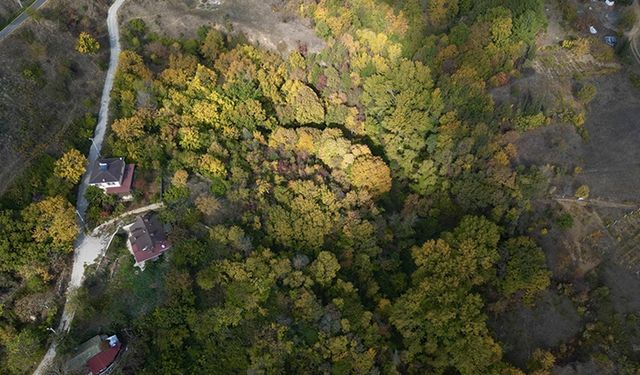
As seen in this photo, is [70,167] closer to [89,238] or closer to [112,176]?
[112,176]

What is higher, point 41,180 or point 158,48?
point 158,48

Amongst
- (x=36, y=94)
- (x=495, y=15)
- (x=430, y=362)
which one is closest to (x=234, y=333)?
(x=430, y=362)

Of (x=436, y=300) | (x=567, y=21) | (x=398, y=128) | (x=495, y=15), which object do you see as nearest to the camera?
(x=436, y=300)

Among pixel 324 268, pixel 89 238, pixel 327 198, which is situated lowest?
pixel 324 268

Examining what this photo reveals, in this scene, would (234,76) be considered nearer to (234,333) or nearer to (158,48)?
(158,48)

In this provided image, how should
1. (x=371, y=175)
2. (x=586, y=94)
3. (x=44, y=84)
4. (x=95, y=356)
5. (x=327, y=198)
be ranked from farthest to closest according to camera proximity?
(x=586, y=94), (x=371, y=175), (x=44, y=84), (x=327, y=198), (x=95, y=356)

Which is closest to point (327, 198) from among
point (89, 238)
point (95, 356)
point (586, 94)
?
point (89, 238)
